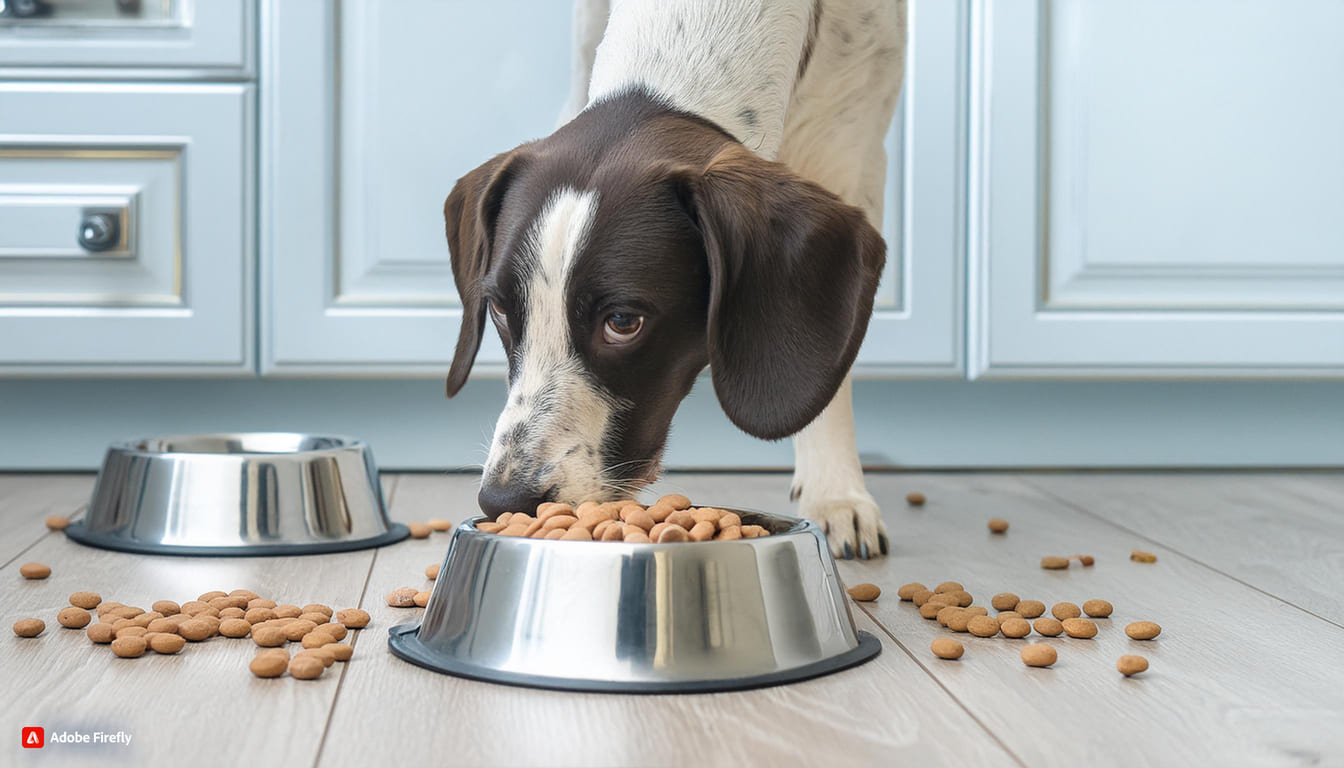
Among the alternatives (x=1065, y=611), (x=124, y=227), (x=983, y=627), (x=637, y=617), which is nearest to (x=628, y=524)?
(x=637, y=617)

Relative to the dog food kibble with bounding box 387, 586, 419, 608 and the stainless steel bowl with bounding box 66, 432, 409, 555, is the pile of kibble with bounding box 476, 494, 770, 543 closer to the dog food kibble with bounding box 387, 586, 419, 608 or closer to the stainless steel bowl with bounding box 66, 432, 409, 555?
the dog food kibble with bounding box 387, 586, 419, 608

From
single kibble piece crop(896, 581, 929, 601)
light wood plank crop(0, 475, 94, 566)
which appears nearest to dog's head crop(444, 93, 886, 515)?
single kibble piece crop(896, 581, 929, 601)

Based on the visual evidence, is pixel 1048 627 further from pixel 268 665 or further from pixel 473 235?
pixel 473 235

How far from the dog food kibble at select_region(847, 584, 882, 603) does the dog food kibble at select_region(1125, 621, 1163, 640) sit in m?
0.27

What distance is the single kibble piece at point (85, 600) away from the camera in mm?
1252

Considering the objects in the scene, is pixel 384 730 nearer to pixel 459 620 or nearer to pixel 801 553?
pixel 459 620

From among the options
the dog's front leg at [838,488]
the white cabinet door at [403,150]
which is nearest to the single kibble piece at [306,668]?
the dog's front leg at [838,488]

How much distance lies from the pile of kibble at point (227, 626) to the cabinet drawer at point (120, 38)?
1.25m

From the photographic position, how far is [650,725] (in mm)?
891

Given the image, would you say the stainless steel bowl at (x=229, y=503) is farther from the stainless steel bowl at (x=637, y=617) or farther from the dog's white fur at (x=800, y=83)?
the stainless steel bowl at (x=637, y=617)

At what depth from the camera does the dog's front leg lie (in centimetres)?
→ 164

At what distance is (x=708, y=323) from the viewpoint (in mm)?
1333

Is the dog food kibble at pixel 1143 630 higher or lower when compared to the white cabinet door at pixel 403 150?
lower

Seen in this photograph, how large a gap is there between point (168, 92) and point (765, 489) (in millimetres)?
A: 1259
